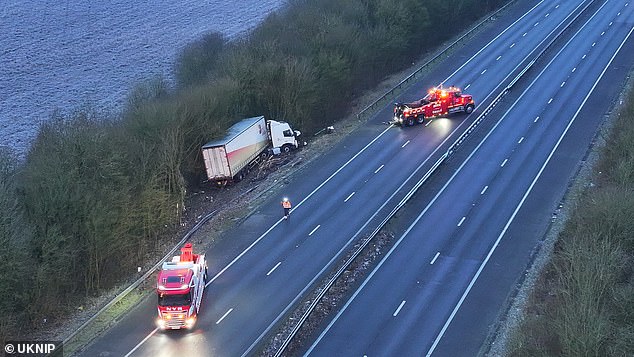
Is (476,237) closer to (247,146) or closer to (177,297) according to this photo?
(177,297)

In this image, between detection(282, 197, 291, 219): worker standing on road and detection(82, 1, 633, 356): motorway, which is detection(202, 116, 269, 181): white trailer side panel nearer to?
detection(82, 1, 633, 356): motorway

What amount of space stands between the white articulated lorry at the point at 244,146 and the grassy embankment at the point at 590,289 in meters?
21.5

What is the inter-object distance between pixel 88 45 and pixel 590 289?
225 feet

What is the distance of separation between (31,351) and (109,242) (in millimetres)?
7225

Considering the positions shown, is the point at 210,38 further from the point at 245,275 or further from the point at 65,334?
the point at 65,334

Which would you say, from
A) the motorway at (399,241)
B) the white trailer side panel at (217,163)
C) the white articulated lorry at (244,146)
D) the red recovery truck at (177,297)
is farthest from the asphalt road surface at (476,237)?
the white trailer side panel at (217,163)

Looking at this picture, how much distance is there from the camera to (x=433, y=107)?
52.8m

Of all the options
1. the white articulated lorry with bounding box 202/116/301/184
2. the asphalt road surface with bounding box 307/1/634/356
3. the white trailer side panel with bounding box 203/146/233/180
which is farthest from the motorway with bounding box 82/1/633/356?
the white trailer side panel with bounding box 203/146/233/180

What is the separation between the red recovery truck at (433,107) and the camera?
52.1 metres

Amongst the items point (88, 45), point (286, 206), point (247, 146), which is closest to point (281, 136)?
point (247, 146)

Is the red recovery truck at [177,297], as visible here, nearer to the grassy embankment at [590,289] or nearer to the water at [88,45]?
the grassy embankment at [590,289]

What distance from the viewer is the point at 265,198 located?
41812 mm

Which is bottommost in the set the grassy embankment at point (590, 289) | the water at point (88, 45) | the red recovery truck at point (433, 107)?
the water at point (88, 45)

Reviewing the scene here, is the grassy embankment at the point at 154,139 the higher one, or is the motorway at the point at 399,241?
the grassy embankment at the point at 154,139
